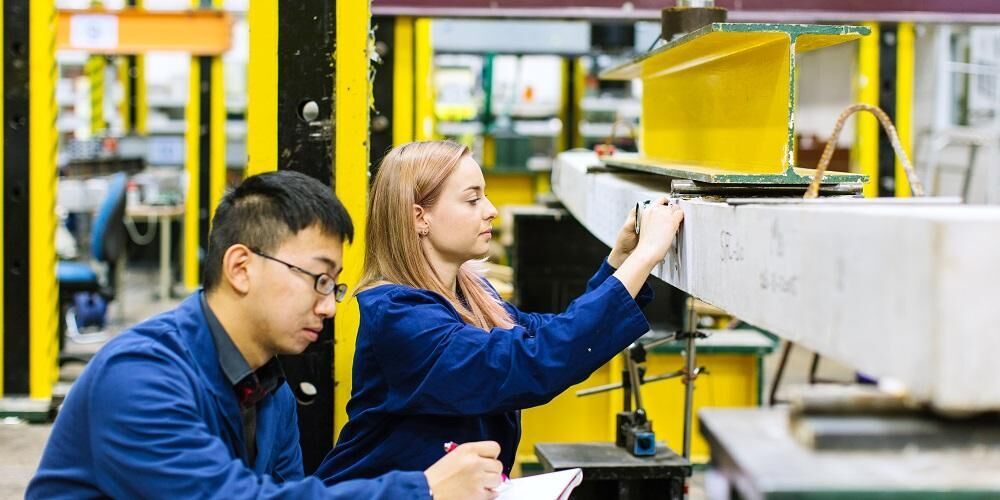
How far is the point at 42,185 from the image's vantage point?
216 inches

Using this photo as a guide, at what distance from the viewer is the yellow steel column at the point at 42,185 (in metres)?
5.46

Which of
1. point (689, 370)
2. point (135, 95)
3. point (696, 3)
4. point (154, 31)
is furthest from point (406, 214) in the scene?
point (135, 95)

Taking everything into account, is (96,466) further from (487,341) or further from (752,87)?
(752,87)

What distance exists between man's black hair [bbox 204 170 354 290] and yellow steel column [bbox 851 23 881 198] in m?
4.30

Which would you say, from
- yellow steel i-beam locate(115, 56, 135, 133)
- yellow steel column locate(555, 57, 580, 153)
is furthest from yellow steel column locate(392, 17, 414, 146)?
yellow steel i-beam locate(115, 56, 135, 133)

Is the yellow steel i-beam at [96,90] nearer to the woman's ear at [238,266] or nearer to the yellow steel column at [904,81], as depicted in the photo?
the yellow steel column at [904,81]

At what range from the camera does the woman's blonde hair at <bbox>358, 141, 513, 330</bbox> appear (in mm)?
2363

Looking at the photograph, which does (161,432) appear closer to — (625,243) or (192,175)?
(625,243)

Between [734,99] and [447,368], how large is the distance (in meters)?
A: 0.90

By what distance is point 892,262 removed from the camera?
1216 mm

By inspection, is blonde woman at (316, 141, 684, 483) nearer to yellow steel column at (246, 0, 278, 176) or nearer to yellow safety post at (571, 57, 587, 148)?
yellow steel column at (246, 0, 278, 176)

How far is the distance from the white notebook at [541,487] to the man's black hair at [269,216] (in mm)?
610

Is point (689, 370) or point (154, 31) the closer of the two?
point (689, 370)

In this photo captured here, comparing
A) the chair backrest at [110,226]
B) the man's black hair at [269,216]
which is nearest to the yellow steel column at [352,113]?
the man's black hair at [269,216]
